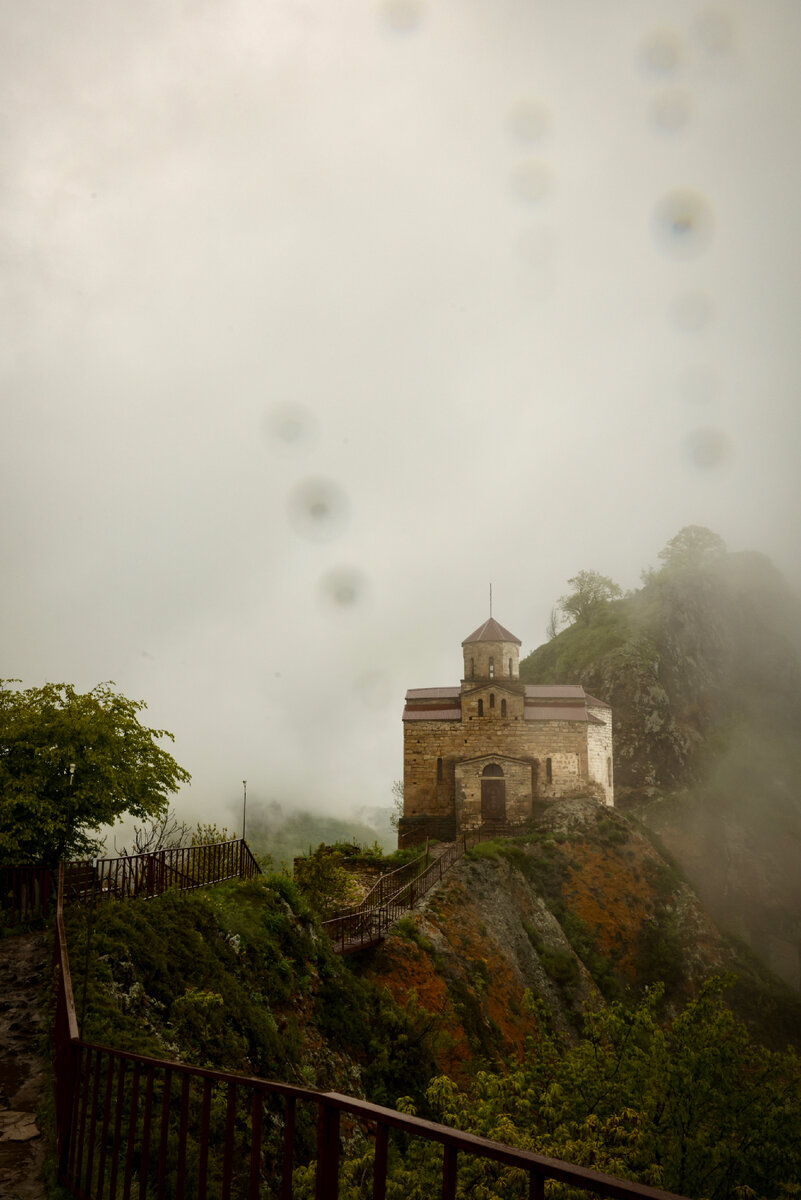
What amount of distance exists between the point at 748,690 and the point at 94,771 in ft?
259

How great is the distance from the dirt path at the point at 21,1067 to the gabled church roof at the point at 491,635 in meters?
36.6

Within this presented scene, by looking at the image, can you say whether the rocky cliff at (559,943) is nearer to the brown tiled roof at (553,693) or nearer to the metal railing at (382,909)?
the metal railing at (382,909)

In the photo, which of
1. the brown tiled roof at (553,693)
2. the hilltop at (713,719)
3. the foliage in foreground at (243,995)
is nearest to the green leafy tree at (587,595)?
the hilltop at (713,719)

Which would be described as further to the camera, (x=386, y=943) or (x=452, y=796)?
Answer: (x=452, y=796)

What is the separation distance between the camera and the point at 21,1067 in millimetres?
7625

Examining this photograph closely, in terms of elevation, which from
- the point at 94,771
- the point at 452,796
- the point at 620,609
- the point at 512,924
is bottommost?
the point at 512,924

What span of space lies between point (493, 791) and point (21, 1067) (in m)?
35.9

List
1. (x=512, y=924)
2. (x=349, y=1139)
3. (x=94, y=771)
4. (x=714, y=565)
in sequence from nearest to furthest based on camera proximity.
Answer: (x=349, y=1139), (x=94, y=771), (x=512, y=924), (x=714, y=565)

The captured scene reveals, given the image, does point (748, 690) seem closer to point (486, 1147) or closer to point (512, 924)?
point (512, 924)

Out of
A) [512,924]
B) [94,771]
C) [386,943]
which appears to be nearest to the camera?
[94,771]

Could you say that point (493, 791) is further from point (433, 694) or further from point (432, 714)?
point (433, 694)

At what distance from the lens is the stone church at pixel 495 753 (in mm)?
41438

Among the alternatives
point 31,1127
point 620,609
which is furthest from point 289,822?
point 31,1127

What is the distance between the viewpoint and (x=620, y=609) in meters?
79.6
